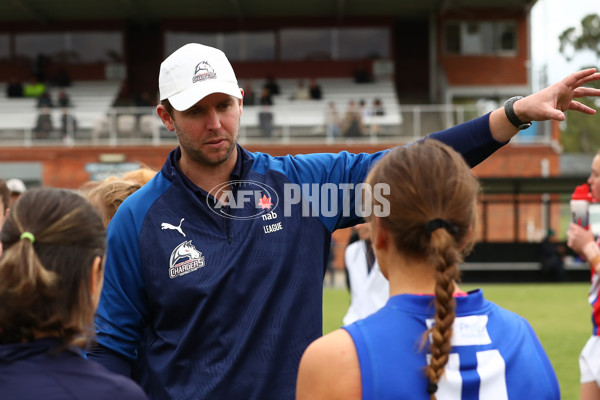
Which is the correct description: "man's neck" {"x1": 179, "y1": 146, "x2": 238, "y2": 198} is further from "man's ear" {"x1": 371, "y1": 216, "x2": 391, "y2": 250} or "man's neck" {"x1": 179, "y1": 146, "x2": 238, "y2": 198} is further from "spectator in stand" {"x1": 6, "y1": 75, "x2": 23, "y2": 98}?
"spectator in stand" {"x1": 6, "y1": 75, "x2": 23, "y2": 98}

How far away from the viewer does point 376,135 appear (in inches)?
971

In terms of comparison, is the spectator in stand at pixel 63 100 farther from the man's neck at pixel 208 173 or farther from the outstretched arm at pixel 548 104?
the outstretched arm at pixel 548 104

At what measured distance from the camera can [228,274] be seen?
9.64ft

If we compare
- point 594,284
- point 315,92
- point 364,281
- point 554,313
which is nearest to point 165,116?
point 594,284

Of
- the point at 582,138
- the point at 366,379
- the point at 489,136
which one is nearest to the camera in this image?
the point at 366,379

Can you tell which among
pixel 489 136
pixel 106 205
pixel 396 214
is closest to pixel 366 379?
pixel 396 214

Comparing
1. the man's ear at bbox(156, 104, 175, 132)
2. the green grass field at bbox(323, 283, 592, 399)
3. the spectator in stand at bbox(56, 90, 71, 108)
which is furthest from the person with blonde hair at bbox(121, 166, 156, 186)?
the spectator in stand at bbox(56, 90, 71, 108)

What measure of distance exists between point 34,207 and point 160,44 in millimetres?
33741

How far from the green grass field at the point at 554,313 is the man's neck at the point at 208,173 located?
18.8 ft

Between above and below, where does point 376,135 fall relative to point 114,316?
above

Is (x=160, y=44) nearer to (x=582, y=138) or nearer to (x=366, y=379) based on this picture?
(x=366, y=379)

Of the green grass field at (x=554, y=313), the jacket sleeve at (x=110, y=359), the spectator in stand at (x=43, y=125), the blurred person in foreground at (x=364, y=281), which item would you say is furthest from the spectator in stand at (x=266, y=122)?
the jacket sleeve at (x=110, y=359)

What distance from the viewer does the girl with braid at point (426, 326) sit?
75.6 inches

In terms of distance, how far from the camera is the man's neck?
10.5 ft
